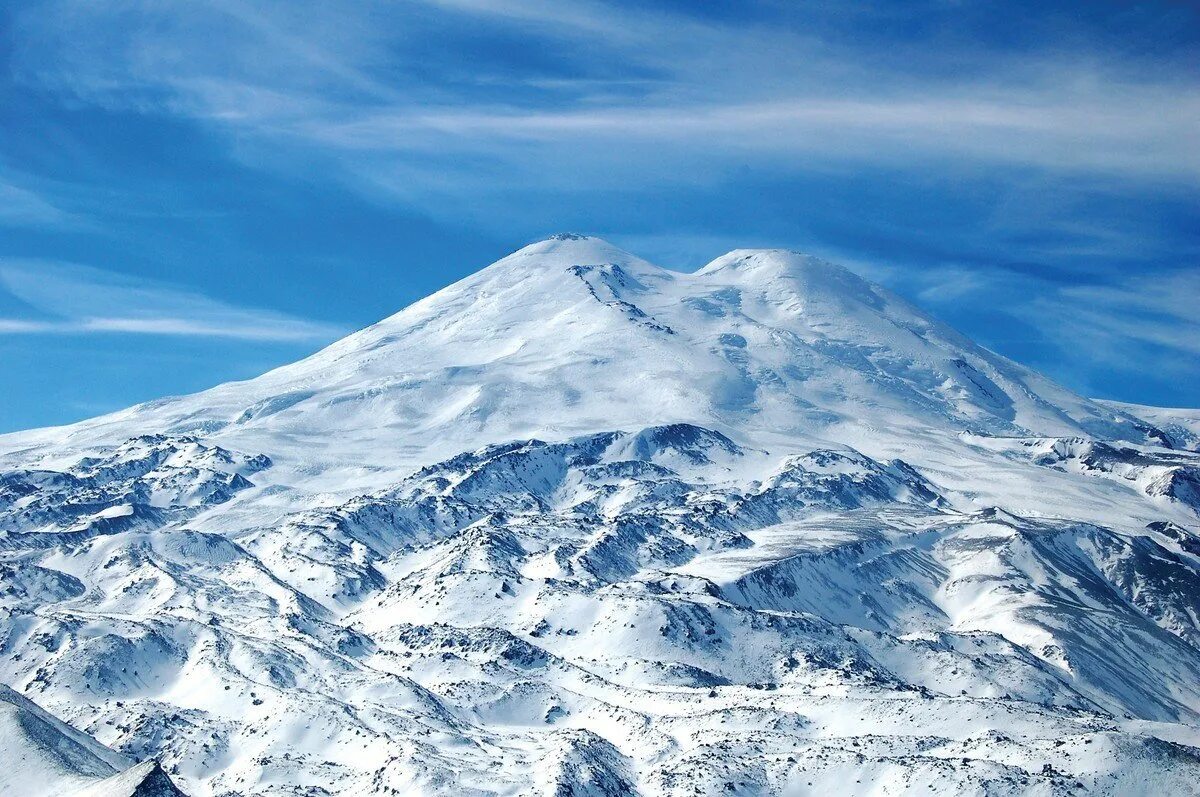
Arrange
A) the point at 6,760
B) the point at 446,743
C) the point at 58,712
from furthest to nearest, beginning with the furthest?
1. the point at 58,712
2. the point at 446,743
3. the point at 6,760

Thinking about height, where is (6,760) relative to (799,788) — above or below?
above

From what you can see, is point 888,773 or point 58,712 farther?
point 58,712

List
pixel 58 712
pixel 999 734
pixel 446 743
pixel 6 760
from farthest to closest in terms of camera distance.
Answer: pixel 58 712, pixel 446 743, pixel 999 734, pixel 6 760

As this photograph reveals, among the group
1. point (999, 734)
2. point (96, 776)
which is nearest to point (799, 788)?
point (999, 734)

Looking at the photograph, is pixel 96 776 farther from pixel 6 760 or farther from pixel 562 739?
pixel 562 739

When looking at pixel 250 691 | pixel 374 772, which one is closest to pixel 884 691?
pixel 374 772

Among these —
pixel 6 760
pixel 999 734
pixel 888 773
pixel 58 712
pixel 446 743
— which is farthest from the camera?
pixel 58 712

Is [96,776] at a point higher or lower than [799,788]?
higher

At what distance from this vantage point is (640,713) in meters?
188

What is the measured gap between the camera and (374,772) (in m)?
158

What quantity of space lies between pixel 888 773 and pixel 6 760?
9366cm

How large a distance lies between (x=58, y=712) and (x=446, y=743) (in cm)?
6119

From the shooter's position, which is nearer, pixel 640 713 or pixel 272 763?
pixel 272 763

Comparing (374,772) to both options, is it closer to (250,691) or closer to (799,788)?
(250,691)
